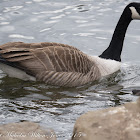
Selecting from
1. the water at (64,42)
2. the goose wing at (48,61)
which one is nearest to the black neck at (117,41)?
the water at (64,42)

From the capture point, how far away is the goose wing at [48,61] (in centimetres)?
746

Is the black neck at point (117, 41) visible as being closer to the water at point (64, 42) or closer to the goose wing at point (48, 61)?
the water at point (64, 42)

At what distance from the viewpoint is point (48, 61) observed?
25.0ft

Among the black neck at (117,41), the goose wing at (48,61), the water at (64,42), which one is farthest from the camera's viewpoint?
the black neck at (117,41)

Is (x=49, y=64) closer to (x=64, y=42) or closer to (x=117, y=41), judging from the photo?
(x=117, y=41)

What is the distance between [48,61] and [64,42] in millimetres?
2706

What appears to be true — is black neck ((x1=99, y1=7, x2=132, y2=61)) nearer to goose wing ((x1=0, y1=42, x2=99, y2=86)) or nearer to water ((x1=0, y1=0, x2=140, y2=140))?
water ((x1=0, y1=0, x2=140, y2=140))

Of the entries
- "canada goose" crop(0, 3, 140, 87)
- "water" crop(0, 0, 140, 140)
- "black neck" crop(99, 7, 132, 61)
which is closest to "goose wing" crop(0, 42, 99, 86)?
"canada goose" crop(0, 3, 140, 87)

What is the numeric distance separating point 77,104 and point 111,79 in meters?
1.75

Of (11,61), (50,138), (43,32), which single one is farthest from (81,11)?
(50,138)

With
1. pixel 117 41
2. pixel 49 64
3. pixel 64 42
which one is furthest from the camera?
pixel 64 42

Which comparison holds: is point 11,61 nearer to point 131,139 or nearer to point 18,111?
point 18,111

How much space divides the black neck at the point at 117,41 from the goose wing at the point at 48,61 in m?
0.92

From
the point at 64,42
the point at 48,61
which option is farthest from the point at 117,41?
the point at 48,61
